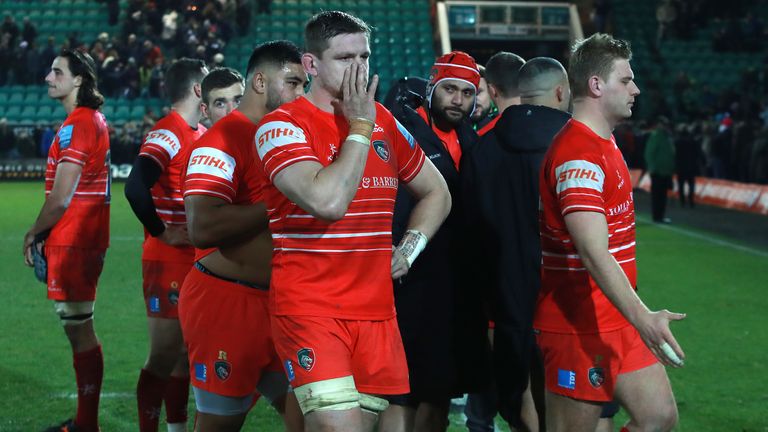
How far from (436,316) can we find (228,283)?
1.02m

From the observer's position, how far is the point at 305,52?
3861 millimetres

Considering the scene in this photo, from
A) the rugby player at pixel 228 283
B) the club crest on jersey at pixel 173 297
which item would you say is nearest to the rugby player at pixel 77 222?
the club crest on jersey at pixel 173 297

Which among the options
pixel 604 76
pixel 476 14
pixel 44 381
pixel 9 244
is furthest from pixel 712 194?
pixel 604 76

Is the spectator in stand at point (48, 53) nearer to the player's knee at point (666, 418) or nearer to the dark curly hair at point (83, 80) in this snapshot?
the dark curly hair at point (83, 80)

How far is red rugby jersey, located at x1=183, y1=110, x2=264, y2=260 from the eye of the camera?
4.37 m

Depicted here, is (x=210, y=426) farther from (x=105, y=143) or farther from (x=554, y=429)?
(x=105, y=143)

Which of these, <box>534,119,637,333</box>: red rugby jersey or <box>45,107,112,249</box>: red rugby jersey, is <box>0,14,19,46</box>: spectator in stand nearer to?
<box>45,107,112,249</box>: red rugby jersey

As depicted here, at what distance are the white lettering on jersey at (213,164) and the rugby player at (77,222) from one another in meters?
1.85

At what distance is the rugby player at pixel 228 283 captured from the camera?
436 centimetres

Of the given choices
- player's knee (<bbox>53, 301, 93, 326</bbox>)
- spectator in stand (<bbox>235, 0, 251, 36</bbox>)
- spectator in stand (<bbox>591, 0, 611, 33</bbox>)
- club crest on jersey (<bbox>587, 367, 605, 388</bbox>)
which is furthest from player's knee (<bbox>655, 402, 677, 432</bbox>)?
spectator in stand (<bbox>591, 0, 611, 33</bbox>)

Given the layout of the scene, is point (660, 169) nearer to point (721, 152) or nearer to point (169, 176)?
point (721, 152)

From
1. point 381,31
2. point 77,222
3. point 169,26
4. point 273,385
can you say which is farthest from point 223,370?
point 381,31

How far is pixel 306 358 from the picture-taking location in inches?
145

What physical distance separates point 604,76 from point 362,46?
3.43 feet
